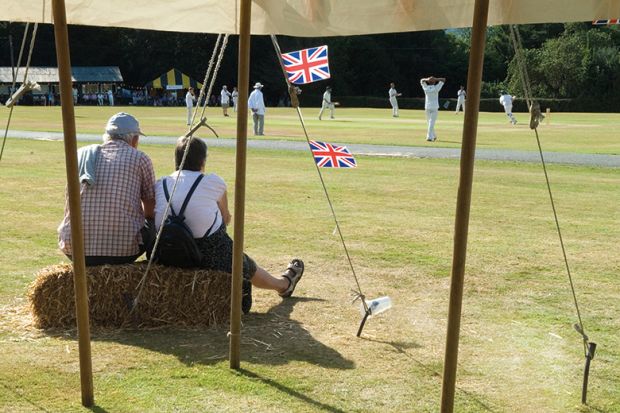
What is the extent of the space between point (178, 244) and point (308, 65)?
16.7 ft

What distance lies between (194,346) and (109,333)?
0.70 metres

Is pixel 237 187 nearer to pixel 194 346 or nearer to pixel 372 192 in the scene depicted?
pixel 194 346

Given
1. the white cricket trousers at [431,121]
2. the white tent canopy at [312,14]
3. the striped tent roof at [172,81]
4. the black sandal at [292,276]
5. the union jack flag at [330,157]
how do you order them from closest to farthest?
the white tent canopy at [312,14] → the union jack flag at [330,157] → the black sandal at [292,276] → the white cricket trousers at [431,121] → the striped tent roof at [172,81]

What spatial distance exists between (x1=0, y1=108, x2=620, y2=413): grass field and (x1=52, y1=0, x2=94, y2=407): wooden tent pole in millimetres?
238

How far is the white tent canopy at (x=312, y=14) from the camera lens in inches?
Result: 174

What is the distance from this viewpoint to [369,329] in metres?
6.57

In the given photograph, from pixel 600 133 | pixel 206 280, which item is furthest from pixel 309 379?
pixel 600 133

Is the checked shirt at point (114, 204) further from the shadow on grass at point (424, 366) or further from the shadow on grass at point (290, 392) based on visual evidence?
the shadow on grass at point (424, 366)

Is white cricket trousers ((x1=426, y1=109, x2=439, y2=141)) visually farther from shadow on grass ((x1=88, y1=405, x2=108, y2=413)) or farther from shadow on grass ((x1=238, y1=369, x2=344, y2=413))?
shadow on grass ((x1=88, y1=405, x2=108, y2=413))

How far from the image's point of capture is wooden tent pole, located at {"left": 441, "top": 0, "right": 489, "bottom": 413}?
391 centimetres

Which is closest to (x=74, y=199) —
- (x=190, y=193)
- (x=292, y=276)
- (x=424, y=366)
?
(x=190, y=193)

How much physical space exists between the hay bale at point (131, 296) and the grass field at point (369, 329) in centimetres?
16

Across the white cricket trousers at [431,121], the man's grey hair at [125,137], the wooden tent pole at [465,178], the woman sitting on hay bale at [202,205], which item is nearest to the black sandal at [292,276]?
the woman sitting on hay bale at [202,205]

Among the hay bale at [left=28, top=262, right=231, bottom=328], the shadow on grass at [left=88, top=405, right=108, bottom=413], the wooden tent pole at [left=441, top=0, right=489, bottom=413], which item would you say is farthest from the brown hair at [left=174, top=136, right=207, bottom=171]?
the wooden tent pole at [left=441, top=0, right=489, bottom=413]
